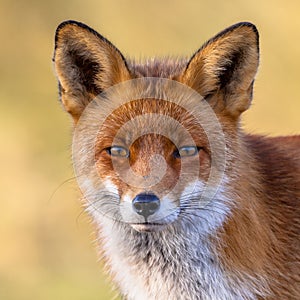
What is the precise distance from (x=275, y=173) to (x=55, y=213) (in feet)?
25.8

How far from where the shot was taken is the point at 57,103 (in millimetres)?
16875

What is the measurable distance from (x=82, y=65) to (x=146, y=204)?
142 cm

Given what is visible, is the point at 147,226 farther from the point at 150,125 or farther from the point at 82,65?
the point at 82,65

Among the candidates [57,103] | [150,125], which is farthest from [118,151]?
[57,103]

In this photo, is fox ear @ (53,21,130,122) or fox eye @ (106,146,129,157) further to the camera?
fox ear @ (53,21,130,122)

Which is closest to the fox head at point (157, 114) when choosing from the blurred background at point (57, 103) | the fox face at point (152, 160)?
the fox face at point (152, 160)

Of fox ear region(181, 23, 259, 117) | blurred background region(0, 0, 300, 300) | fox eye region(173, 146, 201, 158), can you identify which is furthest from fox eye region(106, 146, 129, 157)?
blurred background region(0, 0, 300, 300)

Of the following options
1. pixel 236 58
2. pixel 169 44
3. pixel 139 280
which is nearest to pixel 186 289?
pixel 139 280

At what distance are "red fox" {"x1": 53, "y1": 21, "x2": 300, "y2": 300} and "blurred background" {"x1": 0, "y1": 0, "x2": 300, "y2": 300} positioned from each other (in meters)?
5.22

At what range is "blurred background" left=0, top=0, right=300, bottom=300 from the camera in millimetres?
13953

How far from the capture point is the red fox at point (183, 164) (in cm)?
667

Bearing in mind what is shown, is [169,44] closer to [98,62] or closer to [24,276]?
[24,276]

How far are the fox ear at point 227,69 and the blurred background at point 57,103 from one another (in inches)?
223

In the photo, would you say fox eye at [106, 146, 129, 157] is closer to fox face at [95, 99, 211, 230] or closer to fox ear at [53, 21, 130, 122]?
fox face at [95, 99, 211, 230]
